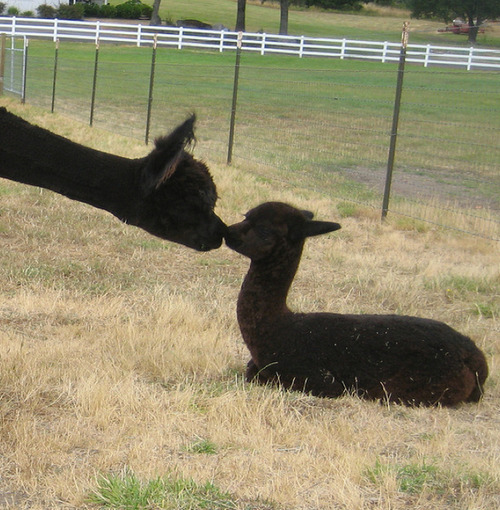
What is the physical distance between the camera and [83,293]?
721cm

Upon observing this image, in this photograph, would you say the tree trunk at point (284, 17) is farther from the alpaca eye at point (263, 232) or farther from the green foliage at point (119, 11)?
the alpaca eye at point (263, 232)

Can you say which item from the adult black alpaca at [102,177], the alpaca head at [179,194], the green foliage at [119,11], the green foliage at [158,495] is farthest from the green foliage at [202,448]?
the green foliage at [119,11]

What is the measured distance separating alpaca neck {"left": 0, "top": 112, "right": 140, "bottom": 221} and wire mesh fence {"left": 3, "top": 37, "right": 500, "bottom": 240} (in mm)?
957

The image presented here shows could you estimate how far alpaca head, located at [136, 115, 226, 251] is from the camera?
360 centimetres

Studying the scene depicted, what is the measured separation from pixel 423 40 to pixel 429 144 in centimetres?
2459

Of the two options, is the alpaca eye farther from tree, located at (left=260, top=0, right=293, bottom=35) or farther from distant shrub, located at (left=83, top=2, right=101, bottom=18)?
distant shrub, located at (left=83, top=2, right=101, bottom=18)

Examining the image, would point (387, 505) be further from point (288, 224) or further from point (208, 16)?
point (208, 16)

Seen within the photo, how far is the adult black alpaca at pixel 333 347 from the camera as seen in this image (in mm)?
5168

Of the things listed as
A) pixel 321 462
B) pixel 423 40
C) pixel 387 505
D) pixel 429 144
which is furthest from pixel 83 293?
pixel 423 40

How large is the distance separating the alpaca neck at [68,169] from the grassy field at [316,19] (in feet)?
82.0

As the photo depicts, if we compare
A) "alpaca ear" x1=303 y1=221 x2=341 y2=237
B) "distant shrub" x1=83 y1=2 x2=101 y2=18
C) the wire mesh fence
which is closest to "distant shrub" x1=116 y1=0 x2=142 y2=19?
"distant shrub" x1=83 y1=2 x2=101 y2=18

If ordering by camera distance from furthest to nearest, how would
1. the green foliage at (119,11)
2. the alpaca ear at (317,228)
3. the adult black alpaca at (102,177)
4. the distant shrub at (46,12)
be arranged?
the green foliage at (119,11)
the distant shrub at (46,12)
the alpaca ear at (317,228)
the adult black alpaca at (102,177)

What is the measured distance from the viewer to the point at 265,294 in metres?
5.39

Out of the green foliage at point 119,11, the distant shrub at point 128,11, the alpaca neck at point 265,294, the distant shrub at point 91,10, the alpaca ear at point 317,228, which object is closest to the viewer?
the alpaca ear at point 317,228
